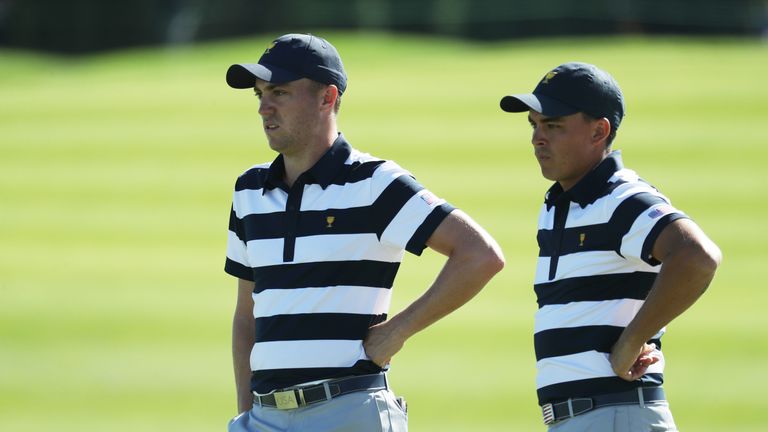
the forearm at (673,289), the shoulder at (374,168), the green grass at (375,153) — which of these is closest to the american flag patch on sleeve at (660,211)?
the forearm at (673,289)

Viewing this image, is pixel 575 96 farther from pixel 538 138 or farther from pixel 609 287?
pixel 609 287

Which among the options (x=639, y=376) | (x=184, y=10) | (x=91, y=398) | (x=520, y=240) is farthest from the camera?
(x=184, y=10)

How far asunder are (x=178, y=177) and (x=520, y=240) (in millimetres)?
4805

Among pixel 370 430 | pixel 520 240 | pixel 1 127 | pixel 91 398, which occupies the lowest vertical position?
pixel 370 430

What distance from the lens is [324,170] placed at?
13.5ft

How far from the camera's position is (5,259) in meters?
12.6

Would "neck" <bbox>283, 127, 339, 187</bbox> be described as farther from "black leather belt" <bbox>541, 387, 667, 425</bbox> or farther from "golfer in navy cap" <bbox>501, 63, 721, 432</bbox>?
"black leather belt" <bbox>541, 387, 667, 425</bbox>

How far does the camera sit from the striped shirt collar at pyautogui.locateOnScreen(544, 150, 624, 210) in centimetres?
396

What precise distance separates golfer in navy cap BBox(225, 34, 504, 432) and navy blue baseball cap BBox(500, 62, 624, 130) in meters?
0.46

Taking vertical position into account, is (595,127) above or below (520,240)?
below

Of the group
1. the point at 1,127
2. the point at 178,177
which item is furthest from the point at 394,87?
the point at 1,127

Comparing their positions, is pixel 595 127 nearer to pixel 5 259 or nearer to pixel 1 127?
pixel 5 259

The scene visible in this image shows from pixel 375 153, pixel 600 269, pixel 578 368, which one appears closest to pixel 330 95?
pixel 600 269

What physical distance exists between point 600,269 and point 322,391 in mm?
990
